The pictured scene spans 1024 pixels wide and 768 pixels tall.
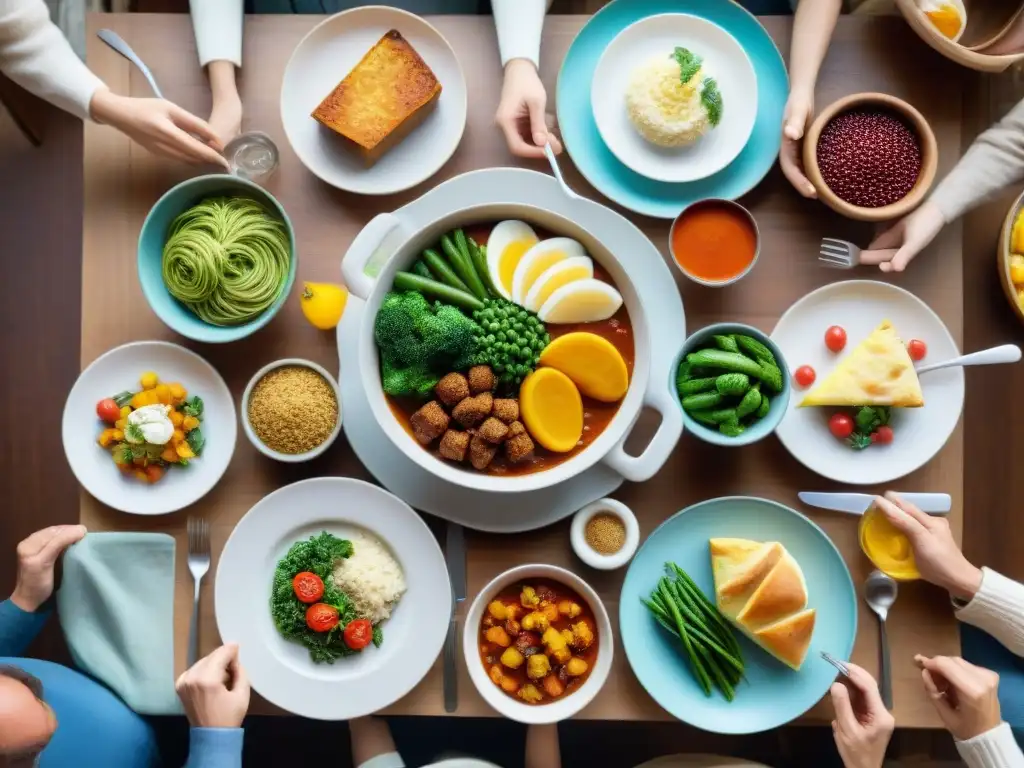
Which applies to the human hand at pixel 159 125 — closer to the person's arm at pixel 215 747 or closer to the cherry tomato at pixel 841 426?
the person's arm at pixel 215 747

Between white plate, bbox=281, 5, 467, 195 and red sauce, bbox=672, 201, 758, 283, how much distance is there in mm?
571

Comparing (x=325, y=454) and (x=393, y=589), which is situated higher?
(x=325, y=454)

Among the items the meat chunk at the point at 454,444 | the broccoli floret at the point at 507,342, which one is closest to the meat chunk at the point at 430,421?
the meat chunk at the point at 454,444

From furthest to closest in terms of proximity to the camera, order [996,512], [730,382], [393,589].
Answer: [996,512] → [393,589] → [730,382]

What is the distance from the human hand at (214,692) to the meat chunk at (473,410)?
2.40ft

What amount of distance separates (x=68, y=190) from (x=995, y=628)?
304cm

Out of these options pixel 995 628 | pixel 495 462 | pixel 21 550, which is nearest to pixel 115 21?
pixel 21 550

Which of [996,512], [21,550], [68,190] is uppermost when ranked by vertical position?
[68,190]

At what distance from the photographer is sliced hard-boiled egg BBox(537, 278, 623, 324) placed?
167 centimetres

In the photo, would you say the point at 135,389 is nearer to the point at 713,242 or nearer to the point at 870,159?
the point at 713,242

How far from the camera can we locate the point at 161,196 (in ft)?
6.18

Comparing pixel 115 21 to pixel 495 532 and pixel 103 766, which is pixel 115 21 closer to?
pixel 495 532

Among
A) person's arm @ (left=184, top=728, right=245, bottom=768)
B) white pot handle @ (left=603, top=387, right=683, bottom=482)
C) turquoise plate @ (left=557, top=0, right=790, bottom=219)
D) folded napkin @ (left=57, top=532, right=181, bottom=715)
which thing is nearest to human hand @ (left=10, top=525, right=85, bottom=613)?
folded napkin @ (left=57, top=532, right=181, bottom=715)

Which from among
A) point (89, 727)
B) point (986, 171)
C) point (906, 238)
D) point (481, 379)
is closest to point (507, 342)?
point (481, 379)
